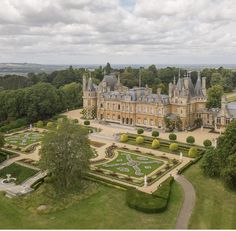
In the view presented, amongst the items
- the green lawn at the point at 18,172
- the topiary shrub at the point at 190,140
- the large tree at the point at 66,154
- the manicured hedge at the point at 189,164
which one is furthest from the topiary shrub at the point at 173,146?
the green lawn at the point at 18,172

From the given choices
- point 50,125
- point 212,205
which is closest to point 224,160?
point 212,205

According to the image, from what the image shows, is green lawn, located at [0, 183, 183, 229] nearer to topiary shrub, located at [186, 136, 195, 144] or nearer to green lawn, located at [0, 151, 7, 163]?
green lawn, located at [0, 151, 7, 163]

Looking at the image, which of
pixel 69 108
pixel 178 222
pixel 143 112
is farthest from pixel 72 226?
pixel 69 108

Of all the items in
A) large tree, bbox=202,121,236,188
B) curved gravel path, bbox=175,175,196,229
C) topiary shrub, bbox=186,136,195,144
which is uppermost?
large tree, bbox=202,121,236,188

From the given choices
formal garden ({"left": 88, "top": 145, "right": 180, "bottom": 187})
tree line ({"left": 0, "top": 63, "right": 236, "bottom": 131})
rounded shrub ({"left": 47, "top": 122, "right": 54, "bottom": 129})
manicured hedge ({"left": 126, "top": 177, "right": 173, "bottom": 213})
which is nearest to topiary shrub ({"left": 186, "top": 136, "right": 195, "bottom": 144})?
formal garden ({"left": 88, "top": 145, "right": 180, "bottom": 187})

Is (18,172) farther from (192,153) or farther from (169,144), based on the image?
(192,153)

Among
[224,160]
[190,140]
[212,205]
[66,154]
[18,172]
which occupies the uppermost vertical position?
[66,154]

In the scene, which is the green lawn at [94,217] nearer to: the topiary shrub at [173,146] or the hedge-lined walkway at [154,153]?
the hedge-lined walkway at [154,153]
